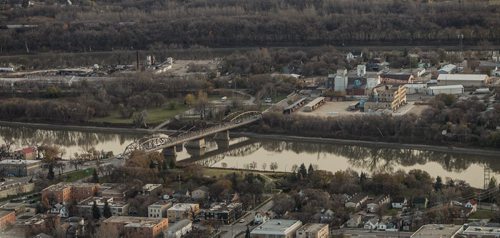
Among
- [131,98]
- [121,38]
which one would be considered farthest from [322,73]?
[121,38]

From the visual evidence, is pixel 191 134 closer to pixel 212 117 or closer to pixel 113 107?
pixel 212 117

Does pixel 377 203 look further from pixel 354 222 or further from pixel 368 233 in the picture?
pixel 368 233

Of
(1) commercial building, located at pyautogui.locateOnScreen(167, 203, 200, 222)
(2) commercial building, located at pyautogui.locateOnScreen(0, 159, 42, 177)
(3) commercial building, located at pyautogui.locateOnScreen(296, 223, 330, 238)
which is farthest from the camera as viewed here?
(2) commercial building, located at pyautogui.locateOnScreen(0, 159, 42, 177)

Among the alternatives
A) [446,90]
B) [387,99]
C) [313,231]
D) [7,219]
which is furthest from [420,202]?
[446,90]

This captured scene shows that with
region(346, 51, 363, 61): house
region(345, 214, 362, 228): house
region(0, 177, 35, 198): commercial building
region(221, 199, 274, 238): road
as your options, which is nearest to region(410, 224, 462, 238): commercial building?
region(345, 214, 362, 228): house

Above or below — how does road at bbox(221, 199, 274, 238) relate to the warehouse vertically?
below

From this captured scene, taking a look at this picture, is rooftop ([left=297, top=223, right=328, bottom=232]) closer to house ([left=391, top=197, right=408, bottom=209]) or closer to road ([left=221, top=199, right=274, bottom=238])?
road ([left=221, top=199, right=274, bottom=238])

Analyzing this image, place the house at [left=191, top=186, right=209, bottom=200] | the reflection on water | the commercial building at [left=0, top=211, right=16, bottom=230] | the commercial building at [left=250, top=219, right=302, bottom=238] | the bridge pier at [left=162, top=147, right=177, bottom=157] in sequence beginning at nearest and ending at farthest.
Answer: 1. the commercial building at [left=250, top=219, right=302, bottom=238]
2. the commercial building at [left=0, top=211, right=16, bottom=230]
3. the house at [left=191, top=186, right=209, bottom=200]
4. the reflection on water
5. the bridge pier at [left=162, top=147, right=177, bottom=157]
